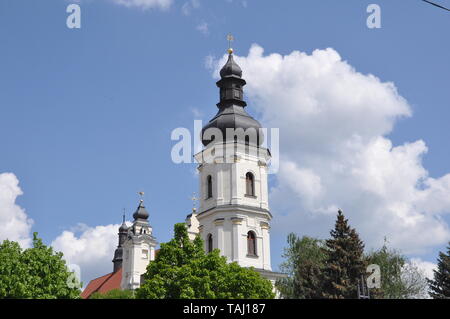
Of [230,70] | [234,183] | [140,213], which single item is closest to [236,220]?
[234,183]

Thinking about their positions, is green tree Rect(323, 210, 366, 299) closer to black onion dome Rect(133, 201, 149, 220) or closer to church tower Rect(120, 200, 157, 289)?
church tower Rect(120, 200, 157, 289)

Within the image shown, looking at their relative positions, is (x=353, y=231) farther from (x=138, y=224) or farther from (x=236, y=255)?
(x=138, y=224)

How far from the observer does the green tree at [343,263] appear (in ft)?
143

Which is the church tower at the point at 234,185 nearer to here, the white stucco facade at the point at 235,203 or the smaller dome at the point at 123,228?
the white stucco facade at the point at 235,203

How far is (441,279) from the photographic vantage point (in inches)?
1908

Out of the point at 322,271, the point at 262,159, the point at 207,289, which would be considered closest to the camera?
the point at 207,289

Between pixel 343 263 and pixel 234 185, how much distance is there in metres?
9.86

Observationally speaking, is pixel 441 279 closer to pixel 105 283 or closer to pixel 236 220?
pixel 236 220

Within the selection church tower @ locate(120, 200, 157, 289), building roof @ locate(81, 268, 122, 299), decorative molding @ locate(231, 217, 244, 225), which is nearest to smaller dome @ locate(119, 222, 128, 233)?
building roof @ locate(81, 268, 122, 299)

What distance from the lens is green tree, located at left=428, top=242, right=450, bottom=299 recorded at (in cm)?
4793

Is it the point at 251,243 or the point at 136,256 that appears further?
the point at 136,256
